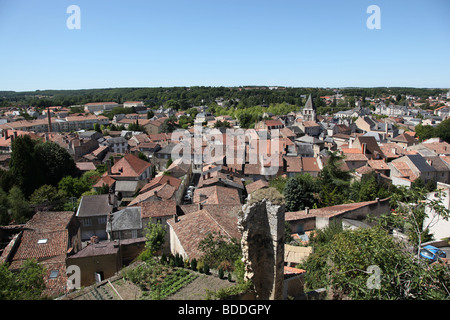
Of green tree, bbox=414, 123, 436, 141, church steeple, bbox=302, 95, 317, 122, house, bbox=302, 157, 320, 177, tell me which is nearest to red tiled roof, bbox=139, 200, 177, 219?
house, bbox=302, 157, 320, 177

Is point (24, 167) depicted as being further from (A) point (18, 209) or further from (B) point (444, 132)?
(B) point (444, 132)

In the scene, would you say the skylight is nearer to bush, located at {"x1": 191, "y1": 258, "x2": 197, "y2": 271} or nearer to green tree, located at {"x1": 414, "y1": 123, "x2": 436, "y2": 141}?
bush, located at {"x1": 191, "y1": 258, "x2": 197, "y2": 271}

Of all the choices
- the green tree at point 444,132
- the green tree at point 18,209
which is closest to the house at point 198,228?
the green tree at point 18,209

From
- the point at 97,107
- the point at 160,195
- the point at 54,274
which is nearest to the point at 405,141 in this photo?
the point at 160,195

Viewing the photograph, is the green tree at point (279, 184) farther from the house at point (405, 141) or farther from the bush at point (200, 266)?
the house at point (405, 141)
